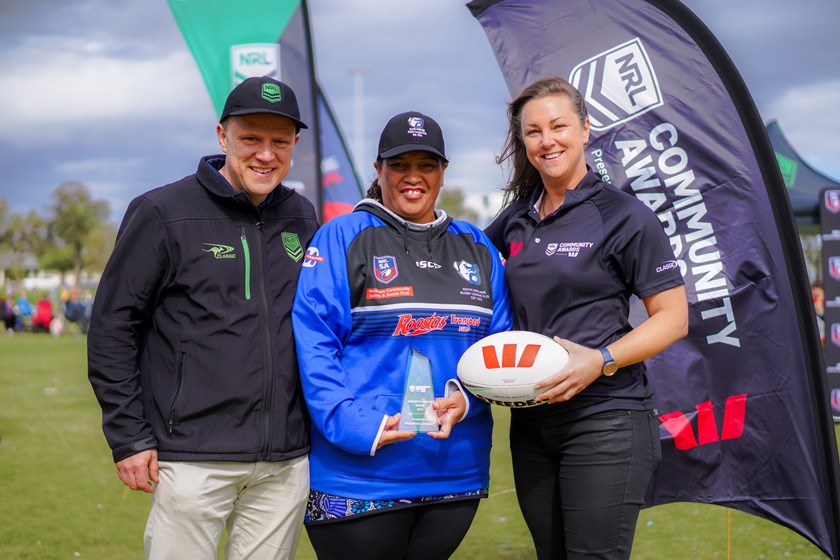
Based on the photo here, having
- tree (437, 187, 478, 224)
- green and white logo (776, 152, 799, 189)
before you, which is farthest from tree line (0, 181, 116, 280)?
green and white logo (776, 152, 799, 189)

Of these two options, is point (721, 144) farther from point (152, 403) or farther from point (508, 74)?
point (152, 403)

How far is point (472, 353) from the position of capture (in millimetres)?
2684

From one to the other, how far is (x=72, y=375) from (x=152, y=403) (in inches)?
599

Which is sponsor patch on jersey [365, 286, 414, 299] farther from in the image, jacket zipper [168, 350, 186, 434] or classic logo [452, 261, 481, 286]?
jacket zipper [168, 350, 186, 434]

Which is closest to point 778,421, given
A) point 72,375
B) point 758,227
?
point 758,227

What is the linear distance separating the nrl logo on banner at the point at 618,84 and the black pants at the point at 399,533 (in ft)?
7.01

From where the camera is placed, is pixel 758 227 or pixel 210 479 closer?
pixel 210 479

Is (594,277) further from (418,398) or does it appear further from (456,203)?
(456,203)

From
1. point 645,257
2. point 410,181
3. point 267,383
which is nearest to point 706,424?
point 645,257

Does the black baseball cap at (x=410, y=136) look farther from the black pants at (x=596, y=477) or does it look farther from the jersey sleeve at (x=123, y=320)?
the black pants at (x=596, y=477)

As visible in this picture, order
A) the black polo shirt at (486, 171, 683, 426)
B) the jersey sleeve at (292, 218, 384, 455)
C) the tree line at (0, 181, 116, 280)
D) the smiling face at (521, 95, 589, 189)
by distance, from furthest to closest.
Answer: the tree line at (0, 181, 116, 280) → the smiling face at (521, 95, 589, 189) → the black polo shirt at (486, 171, 683, 426) → the jersey sleeve at (292, 218, 384, 455)

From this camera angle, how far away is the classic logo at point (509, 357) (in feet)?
8.64

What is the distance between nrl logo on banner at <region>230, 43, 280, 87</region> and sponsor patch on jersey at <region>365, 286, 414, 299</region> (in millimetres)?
5869

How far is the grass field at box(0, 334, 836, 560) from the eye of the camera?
5.10 metres
